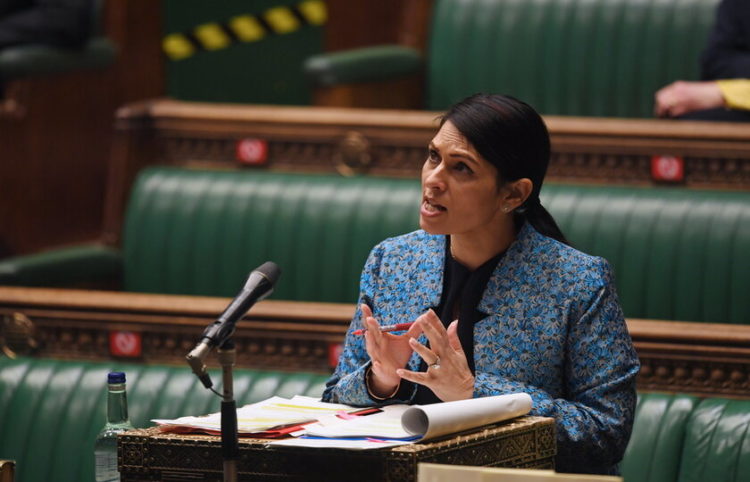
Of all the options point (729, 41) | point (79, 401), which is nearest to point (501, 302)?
point (79, 401)

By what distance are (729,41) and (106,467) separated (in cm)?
135

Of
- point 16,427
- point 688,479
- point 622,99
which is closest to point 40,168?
point 16,427

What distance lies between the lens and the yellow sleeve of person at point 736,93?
2.23m

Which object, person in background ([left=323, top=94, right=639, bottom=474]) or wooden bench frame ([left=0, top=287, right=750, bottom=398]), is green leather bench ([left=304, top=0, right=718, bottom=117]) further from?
person in background ([left=323, top=94, right=639, bottom=474])

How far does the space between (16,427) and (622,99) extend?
4.13ft

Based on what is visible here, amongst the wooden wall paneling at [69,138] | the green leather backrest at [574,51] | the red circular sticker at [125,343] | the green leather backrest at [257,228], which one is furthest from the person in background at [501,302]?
the wooden wall paneling at [69,138]

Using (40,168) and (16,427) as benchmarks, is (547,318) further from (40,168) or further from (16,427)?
(40,168)

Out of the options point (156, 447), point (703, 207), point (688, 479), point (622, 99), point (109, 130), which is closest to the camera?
point (156, 447)

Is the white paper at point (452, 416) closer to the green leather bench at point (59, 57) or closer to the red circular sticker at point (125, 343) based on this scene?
the red circular sticker at point (125, 343)

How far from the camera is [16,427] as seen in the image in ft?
6.27

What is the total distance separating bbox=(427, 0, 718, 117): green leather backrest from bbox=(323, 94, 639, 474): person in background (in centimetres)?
121

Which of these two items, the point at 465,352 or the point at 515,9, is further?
the point at 515,9

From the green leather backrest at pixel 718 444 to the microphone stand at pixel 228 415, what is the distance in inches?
29.6

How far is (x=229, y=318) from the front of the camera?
107cm
